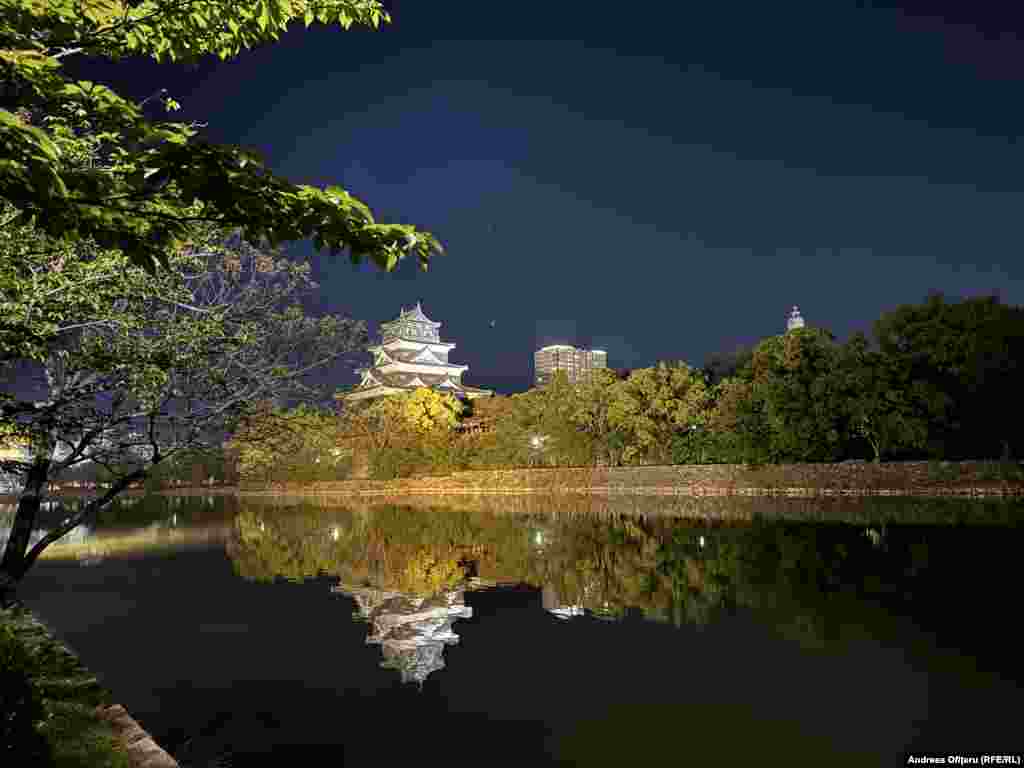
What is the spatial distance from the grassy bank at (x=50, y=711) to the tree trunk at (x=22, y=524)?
2.68ft

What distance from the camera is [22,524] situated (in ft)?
22.3

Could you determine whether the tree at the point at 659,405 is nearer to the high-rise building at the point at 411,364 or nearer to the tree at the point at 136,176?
the high-rise building at the point at 411,364

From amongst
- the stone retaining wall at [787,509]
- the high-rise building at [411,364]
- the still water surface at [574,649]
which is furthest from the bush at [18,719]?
the high-rise building at [411,364]

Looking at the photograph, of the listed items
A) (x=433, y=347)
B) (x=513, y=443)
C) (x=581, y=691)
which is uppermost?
(x=433, y=347)

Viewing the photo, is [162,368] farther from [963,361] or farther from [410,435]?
[410,435]

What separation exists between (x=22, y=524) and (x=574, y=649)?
19.2ft

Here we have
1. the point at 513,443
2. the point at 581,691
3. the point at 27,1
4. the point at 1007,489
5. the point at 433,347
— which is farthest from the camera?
the point at 433,347

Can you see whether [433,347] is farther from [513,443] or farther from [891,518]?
[891,518]

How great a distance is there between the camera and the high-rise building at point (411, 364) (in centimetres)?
5388

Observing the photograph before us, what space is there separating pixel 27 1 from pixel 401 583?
10.2 m

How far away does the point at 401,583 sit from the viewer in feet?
37.8

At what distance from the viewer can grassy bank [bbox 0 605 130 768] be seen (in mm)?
2951

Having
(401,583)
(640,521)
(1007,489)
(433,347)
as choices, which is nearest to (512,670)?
(401,583)

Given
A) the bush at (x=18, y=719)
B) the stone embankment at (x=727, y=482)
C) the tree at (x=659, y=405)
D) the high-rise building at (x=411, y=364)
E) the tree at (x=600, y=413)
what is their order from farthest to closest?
the high-rise building at (x=411, y=364) → the tree at (x=600, y=413) → the tree at (x=659, y=405) → the stone embankment at (x=727, y=482) → the bush at (x=18, y=719)
